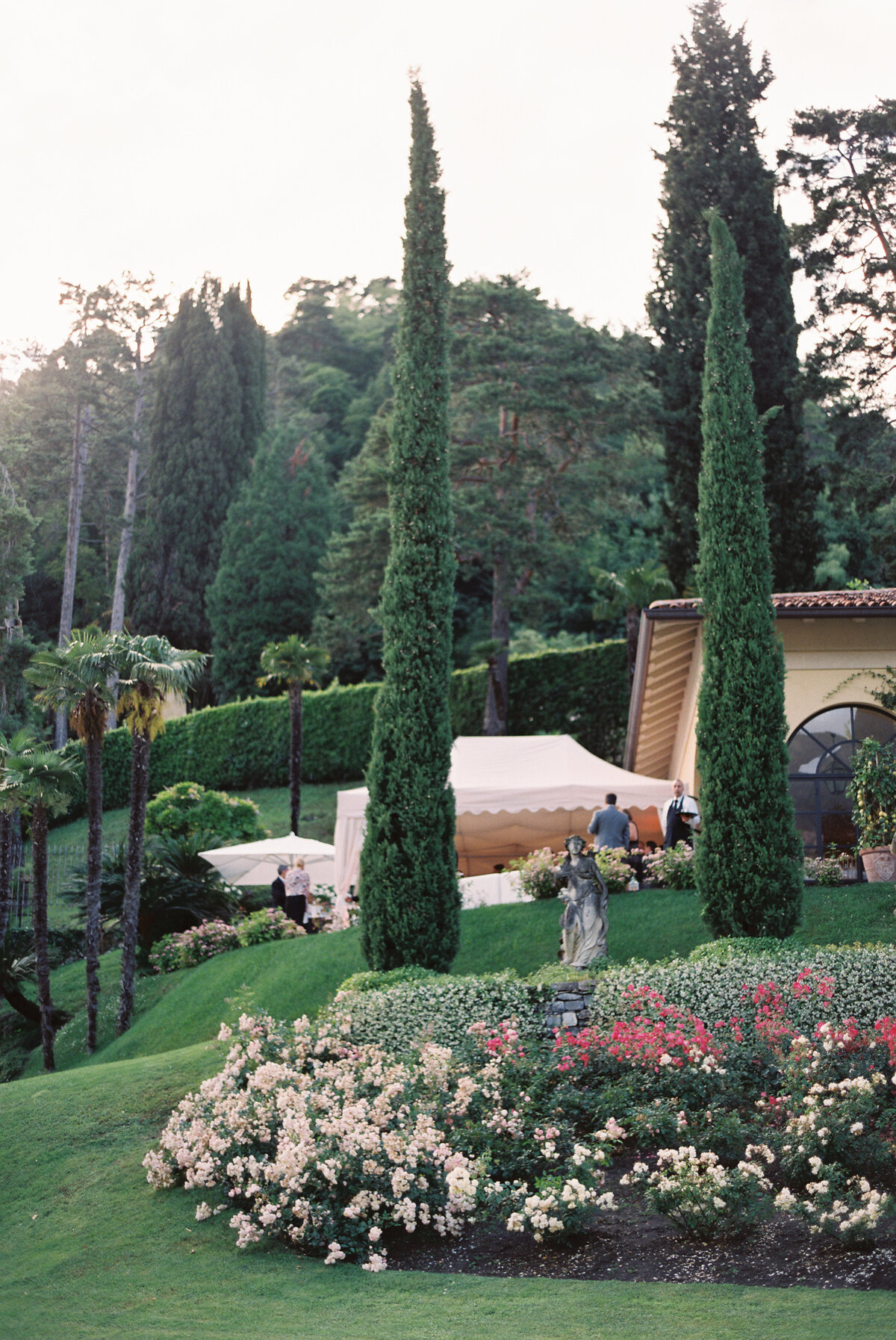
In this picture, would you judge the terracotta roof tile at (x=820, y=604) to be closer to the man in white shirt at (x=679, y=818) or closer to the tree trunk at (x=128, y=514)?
the man in white shirt at (x=679, y=818)

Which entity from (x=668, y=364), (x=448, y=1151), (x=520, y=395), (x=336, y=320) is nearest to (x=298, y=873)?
(x=448, y=1151)

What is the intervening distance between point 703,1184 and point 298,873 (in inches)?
562

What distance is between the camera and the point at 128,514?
52562 mm

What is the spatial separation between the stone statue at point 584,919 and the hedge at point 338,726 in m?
20.7

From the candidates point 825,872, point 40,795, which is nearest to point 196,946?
point 40,795

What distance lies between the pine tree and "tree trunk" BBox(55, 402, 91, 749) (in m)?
5.33

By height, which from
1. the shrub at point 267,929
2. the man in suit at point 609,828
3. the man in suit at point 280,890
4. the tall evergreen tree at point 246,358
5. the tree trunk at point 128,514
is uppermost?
the tall evergreen tree at point 246,358

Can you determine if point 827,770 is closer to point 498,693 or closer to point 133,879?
point 133,879

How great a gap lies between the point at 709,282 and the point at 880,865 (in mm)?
22600

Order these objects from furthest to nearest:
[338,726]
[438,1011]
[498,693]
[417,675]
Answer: [338,726] → [498,693] → [417,675] → [438,1011]

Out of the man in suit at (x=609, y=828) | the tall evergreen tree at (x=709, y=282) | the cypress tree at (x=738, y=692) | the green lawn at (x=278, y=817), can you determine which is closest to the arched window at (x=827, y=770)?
the man in suit at (x=609, y=828)

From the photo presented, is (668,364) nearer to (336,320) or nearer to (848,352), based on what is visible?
(848,352)

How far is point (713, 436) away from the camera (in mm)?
14930

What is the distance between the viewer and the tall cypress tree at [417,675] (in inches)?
541
